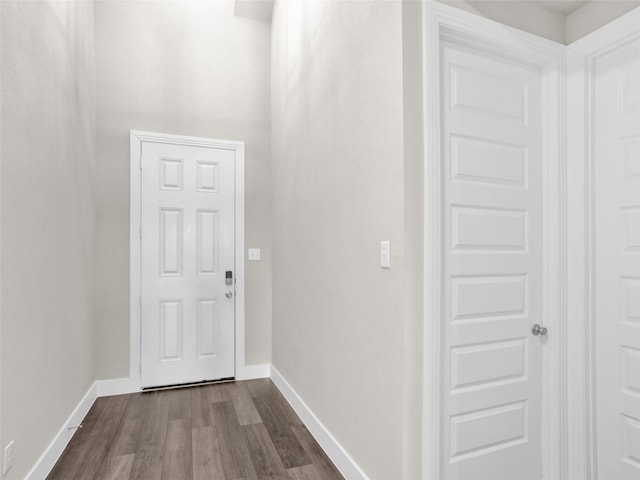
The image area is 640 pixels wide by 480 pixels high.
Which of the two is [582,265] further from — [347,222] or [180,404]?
[180,404]

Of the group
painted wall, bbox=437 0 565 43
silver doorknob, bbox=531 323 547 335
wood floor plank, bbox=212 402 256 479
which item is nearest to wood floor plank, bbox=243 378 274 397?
wood floor plank, bbox=212 402 256 479

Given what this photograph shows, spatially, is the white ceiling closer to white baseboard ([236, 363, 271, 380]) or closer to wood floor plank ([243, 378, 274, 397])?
wood floor plank ([243, 378, 274, 397])

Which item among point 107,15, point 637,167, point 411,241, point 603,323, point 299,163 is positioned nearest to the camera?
point 411,241

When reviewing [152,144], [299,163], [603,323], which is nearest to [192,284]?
[152,144]

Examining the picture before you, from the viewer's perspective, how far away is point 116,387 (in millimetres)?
3143

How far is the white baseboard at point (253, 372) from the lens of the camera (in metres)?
3.47

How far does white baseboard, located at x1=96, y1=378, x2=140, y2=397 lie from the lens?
3105 mm

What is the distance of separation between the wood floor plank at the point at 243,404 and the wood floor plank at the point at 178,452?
0.37m

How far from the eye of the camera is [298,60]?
281 centimetres

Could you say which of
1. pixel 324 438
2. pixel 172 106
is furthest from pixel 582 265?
pixel 172 106

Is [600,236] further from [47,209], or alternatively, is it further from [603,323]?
[47,209]

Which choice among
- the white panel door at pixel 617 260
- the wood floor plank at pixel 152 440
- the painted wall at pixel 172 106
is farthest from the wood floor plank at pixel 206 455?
the white panel door at pixel 617 260

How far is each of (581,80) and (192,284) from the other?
121 inches

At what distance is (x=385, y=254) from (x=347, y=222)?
447mm
